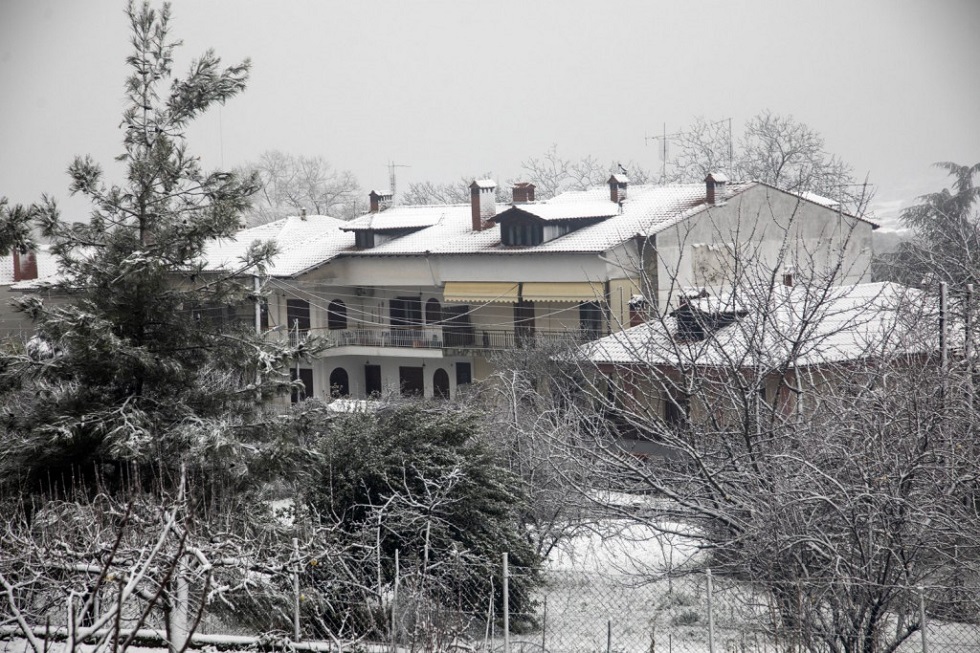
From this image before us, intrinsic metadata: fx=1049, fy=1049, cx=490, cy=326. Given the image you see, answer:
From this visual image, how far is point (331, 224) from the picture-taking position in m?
39.4

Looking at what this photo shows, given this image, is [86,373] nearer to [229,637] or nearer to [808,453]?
[229,637]

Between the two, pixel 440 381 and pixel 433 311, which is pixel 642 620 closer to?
pixel 440 381

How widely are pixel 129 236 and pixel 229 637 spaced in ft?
21.2

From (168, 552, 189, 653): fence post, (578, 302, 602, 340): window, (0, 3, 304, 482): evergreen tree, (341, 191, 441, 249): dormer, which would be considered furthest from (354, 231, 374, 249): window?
(168, 552, 189, 653): fence post

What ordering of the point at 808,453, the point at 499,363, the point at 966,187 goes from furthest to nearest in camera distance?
the point at 966,187 → the point at 499,363 → the point at 808,453

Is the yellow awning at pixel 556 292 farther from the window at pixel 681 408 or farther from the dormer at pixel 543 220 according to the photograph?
the window at pixel 681 408

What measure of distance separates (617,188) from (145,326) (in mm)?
22962

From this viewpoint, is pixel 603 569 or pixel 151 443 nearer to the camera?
pixel 151 443

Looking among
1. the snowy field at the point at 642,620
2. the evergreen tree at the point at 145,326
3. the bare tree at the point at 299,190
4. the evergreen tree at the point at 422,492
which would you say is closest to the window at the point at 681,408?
the snowy field at the point at 642,620

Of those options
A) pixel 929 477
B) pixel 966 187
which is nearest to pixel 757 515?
pixel 929 477

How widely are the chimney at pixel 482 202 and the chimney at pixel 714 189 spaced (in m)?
6.92

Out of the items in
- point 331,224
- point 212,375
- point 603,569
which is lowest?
point 603,569

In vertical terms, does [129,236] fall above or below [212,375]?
above

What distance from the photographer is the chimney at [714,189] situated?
1201 inches
